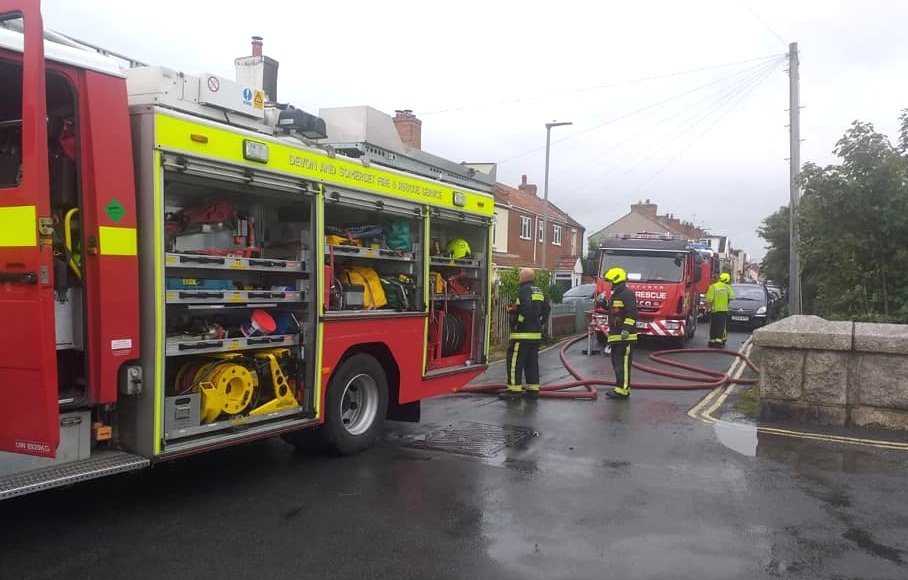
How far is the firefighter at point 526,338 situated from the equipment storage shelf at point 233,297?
14.7 feet

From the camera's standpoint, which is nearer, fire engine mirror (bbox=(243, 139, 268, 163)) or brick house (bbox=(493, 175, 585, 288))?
fire engine mirror (bbox=(243, 139, 268, 163))

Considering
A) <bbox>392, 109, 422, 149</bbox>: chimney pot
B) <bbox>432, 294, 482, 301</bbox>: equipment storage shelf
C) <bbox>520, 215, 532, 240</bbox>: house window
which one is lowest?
<bbox>432, 294, 482, 301</bbox>: equipment storage shelf

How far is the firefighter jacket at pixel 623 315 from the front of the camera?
10242mm

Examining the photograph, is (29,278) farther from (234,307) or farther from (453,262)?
(453,262)

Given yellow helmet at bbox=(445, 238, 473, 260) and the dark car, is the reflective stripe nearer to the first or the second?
yellow helmet at bbox=(445, 238, 473, 260)

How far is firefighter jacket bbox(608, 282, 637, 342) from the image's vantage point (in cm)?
1024

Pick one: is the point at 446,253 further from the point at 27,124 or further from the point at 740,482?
the point at 27,124

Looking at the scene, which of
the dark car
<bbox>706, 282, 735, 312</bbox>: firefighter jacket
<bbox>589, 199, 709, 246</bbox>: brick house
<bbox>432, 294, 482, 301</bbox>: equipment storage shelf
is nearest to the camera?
<bbox>432, 294, 482, 301</bbox>: equipment storage shelf

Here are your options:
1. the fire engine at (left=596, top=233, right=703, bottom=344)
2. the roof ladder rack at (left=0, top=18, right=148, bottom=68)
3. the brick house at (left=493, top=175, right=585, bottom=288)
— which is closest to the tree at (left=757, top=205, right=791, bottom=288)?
the brick house at (left=493, top=175, right=585, bottom=288)

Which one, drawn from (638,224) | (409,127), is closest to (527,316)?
(409,127)

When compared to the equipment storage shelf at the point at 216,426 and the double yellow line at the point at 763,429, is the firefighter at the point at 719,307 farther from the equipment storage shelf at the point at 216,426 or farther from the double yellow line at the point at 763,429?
the equipment storage shelf at the point at 216,426

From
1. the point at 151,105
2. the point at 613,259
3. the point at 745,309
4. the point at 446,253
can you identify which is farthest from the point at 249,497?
the point at 745,309

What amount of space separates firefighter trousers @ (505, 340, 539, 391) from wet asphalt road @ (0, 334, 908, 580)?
240 centimetres

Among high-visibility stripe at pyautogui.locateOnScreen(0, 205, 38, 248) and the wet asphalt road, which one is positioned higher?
high-visibility stripe at pyautogui.locateOnScreen(0, 205, 38, 248)
